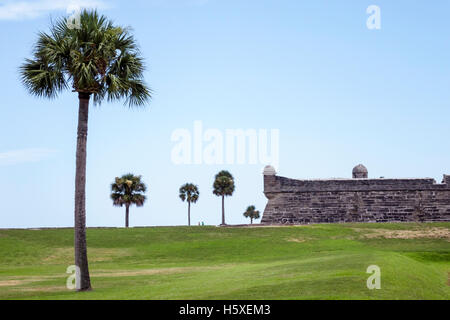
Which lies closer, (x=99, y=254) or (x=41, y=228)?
(x=99, y=254)

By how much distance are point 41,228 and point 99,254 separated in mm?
14887

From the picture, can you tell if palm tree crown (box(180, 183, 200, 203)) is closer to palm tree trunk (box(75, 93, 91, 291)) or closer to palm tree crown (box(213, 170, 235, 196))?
palm tree crown (box(213, 170, 235, 196))

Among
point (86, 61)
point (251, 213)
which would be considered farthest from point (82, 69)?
point (251, 213)

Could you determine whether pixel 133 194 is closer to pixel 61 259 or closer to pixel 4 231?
pixel 4 231

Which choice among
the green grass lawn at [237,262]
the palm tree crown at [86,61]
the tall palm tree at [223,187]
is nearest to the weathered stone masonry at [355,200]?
the green grass lawn at [237,262]

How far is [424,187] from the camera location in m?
62.1

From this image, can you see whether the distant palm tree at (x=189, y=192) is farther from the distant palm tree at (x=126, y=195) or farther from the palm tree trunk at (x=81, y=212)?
the palm tree trunk at (x=81, y=212)

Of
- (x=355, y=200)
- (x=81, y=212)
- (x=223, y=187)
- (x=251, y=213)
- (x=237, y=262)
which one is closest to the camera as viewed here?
(x=81, y=212)

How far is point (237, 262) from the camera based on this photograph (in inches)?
1564

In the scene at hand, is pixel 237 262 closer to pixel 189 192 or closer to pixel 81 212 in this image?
pixel 81 212

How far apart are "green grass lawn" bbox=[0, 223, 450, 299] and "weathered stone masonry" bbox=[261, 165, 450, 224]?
5830mm

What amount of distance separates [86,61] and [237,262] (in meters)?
19.0
